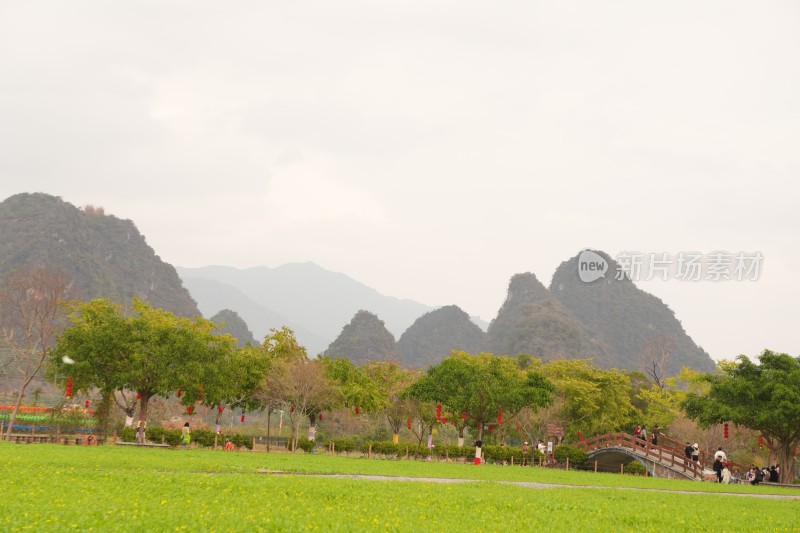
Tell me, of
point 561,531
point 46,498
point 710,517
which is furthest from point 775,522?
point 46,498

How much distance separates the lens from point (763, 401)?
38812 millimetres

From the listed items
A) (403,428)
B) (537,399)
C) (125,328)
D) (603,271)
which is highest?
(603,271)

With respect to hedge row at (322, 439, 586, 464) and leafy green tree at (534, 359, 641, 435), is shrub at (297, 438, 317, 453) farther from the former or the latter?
leafy green tree at (534, 359, 641, 435)

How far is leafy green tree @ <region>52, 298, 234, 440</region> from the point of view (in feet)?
136

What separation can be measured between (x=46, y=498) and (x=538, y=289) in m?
172

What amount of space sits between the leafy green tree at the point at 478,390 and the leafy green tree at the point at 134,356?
16.8 meters

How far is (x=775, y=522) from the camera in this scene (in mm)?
17375

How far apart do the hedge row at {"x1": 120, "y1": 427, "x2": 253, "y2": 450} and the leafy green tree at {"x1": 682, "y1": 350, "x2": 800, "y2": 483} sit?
98.6ft

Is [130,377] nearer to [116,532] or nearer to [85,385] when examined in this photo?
[85,385]

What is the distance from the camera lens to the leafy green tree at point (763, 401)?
37406mm

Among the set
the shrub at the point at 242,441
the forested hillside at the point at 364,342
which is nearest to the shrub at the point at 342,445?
the shrub at the point at 242,441

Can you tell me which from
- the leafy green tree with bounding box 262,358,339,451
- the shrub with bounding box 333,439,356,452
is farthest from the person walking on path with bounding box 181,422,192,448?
the shrub with bounding box 333,439,356,452

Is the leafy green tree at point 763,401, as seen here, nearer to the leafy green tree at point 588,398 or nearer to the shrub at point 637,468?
the shrub at point 637,468

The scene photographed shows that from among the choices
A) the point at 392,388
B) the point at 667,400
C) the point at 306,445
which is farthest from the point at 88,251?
the point at 667,400
